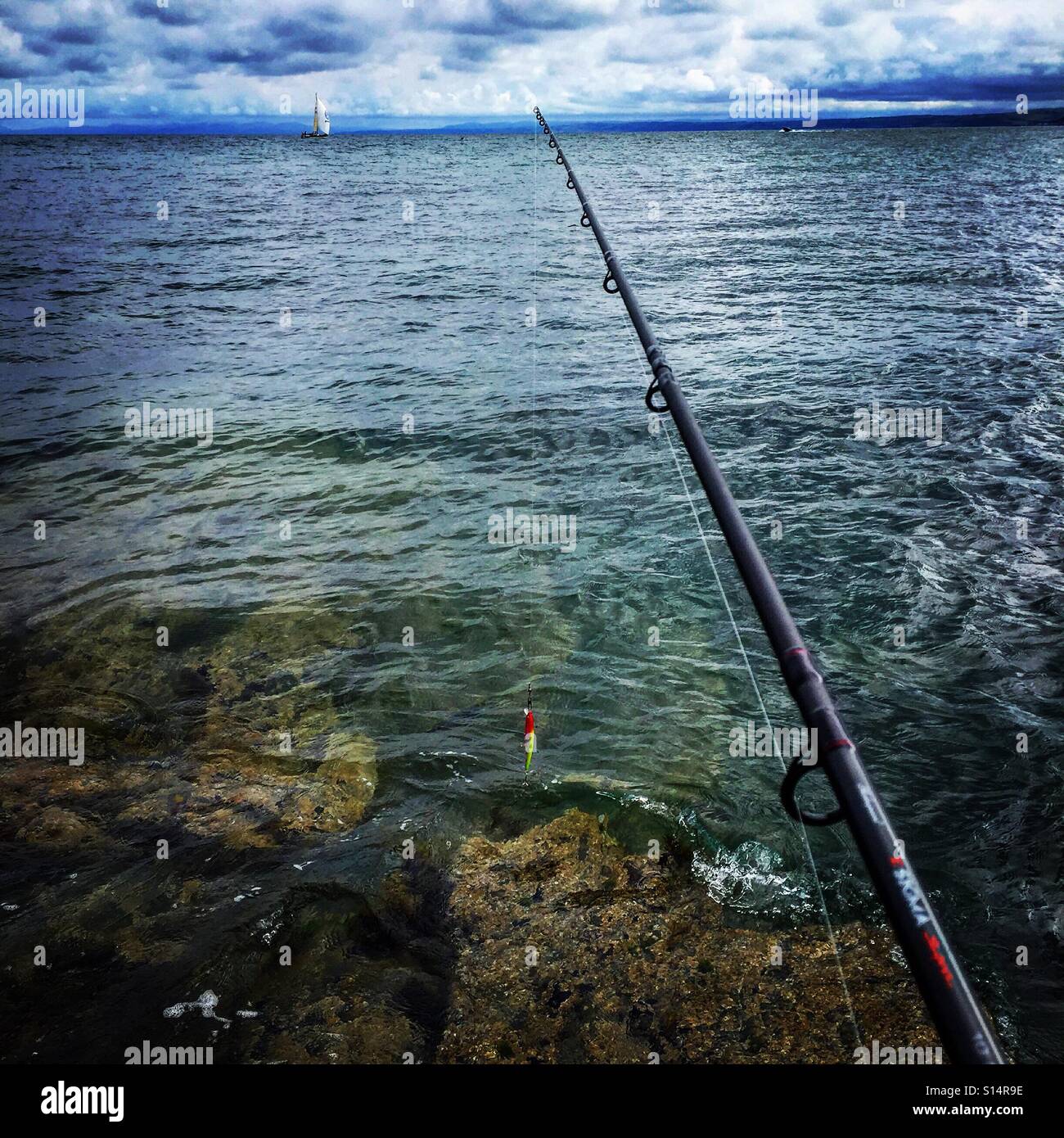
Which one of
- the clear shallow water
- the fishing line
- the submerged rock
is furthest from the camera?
the clear shallow water

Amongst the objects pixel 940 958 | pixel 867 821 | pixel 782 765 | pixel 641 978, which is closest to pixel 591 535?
pixel 782 765

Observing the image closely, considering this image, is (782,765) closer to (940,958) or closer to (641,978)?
(641,978)

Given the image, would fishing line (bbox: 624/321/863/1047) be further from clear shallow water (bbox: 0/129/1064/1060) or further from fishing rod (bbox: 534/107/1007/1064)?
fishing rod (bbox: 534/107/1007/1064)

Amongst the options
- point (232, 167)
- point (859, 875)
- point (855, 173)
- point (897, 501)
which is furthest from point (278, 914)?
point (232, 167)

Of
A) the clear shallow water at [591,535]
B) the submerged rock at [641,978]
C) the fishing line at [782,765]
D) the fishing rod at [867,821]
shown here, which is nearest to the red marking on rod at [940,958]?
the fishing rod at [867,821]

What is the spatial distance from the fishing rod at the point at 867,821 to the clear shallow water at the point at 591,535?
169 inches

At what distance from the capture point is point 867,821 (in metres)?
1.86

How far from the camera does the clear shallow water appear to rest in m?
6.79

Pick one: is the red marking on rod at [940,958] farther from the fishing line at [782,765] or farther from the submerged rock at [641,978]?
the fishing line at [782,765]

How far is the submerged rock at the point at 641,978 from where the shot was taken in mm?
4672

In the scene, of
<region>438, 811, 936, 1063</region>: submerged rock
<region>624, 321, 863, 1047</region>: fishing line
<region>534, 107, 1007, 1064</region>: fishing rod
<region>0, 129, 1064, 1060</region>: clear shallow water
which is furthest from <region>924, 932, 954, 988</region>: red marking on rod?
<region>0, 129, 1064, 1060</region>: clear shallow water

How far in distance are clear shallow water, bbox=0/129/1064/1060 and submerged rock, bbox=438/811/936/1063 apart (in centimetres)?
56

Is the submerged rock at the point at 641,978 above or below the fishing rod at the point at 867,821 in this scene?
below

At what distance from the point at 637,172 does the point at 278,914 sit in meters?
Answer: 92.7
